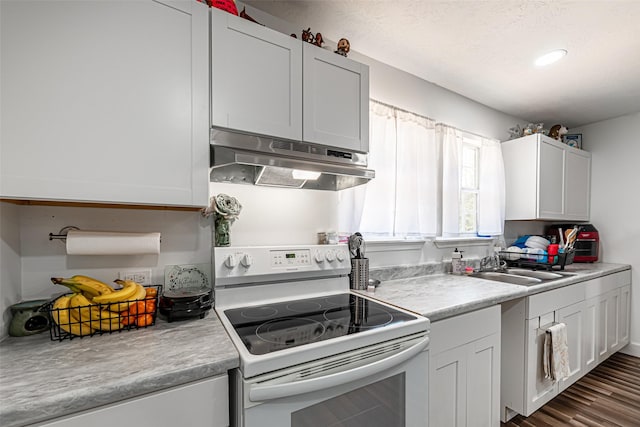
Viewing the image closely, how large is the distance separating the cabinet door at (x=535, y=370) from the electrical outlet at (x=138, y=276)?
2.16 m

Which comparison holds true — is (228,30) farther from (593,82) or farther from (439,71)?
(593,82)

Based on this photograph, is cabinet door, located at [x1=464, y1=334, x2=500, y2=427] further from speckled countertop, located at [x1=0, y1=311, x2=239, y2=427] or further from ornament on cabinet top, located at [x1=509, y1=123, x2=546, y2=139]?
ornament on cabinet top, located at [x1=509, y1=123, x2=546, y2=139]

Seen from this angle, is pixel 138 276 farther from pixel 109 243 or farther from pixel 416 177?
pixel 416 177

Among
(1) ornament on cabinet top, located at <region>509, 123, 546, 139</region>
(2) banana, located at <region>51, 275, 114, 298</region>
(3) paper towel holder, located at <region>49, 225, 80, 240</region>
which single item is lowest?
(2) banana, located at <region>51, 275, 114, 298</region>

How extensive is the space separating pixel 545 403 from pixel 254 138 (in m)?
2.62

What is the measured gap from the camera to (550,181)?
9.11ft

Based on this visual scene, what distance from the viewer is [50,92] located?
0.86 m

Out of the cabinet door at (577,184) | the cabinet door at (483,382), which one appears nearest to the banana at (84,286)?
the cabinet door at (483,382)

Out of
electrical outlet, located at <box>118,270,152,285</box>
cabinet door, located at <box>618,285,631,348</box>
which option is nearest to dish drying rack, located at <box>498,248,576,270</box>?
cabinet door, located at <box>618,285,631,348</box>

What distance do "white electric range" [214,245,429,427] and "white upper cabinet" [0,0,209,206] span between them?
50cm

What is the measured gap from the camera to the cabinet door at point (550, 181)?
105 inches

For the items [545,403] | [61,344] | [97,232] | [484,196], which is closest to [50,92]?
[97,232]

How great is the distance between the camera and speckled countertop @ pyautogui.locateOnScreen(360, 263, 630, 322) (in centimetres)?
136

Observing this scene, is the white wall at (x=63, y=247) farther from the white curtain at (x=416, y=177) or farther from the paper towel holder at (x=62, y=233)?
the white curtain at (x=416, y=177)
